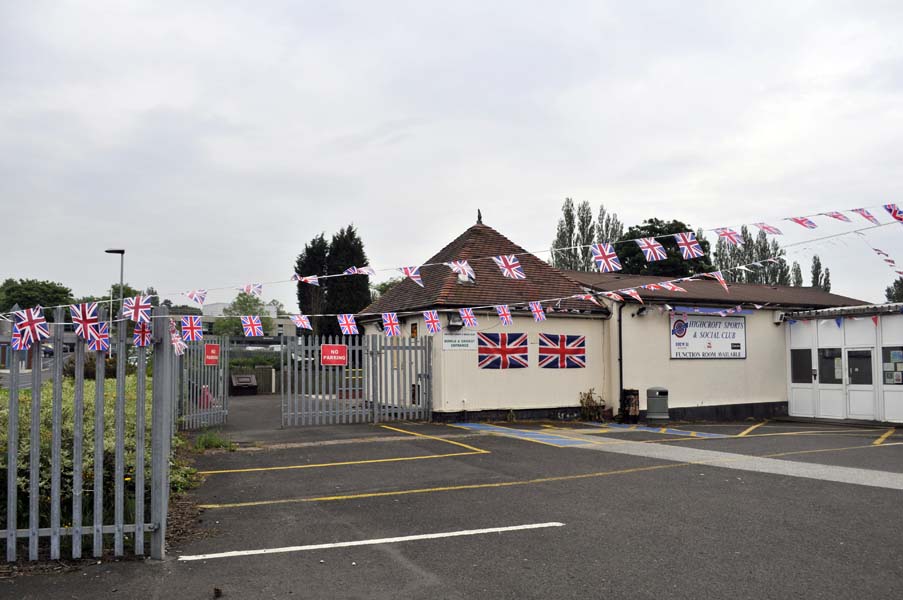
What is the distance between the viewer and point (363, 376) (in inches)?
645

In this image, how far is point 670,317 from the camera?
1959 cm

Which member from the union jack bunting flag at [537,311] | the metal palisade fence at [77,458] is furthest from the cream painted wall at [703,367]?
the metal palisade fence at [77,458]

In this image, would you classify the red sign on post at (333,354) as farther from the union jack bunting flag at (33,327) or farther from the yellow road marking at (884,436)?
the yellow road marking at (884,436)

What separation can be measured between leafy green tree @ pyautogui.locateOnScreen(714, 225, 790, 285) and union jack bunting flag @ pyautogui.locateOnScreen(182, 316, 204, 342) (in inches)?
1597

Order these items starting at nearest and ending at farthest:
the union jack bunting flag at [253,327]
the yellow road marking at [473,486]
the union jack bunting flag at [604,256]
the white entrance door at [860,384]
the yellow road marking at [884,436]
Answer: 1. the yellow road marking at [473,486]
2. the yellow road marking at [884,436]
3. the union jack bunting flag at [604,256]
4. the union jack bunting flag at [253,327]
5. the white entrance door at [860,384]

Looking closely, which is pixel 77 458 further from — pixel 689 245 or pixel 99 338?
pixel 689 245

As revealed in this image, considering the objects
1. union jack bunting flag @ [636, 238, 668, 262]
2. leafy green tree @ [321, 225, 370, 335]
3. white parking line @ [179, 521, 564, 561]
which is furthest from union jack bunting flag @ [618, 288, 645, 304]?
leafy green tree @ [321, 225, 370, 335]

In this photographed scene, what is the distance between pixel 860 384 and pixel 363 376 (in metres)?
13.1

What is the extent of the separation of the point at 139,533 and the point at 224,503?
7.75 feet

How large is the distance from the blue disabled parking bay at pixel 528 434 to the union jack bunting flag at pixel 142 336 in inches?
334

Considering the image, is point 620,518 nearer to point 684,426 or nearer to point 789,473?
point 789,473

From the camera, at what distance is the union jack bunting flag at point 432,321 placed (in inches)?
658

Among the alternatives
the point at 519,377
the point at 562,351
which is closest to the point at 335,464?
the point at 519,377

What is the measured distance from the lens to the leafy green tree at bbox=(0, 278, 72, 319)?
63.7 m
